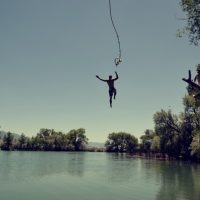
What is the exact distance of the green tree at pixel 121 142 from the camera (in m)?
179

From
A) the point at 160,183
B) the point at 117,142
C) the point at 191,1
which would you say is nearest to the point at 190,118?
the point at 160,183

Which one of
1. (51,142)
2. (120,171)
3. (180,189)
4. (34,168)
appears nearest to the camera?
(180,189)

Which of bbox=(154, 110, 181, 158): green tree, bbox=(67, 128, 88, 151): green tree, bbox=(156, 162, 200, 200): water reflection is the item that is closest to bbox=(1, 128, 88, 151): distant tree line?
bbox=(67, 128, 88, 151): green tree

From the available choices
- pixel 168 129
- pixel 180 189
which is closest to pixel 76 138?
pixel 168 129

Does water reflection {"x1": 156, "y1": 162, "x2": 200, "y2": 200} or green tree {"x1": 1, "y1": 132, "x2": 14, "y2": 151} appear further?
green tree {"x1": 1, "y1": 132, "x2": 14, "y2": 151}

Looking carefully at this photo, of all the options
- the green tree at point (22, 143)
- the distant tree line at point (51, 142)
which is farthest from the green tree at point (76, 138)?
the green tree at point (22, 143)

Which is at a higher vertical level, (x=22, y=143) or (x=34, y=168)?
(x=22, y=143)

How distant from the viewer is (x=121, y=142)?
184 m

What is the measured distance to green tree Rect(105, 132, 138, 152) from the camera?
17862 cm

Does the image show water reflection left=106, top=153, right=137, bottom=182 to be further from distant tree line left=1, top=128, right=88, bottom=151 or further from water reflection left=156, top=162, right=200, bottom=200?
distant tree line left=1, top=128, right=88, bottom=151

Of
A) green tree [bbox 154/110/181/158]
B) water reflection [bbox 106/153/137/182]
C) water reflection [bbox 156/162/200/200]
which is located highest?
green tree [bbox 154/110/181/158]

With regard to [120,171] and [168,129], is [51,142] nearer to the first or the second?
[168,129]

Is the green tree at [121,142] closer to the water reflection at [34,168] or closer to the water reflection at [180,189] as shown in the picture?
the water reflection at [34,168]

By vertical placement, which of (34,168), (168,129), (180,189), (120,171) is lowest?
(180,189)
